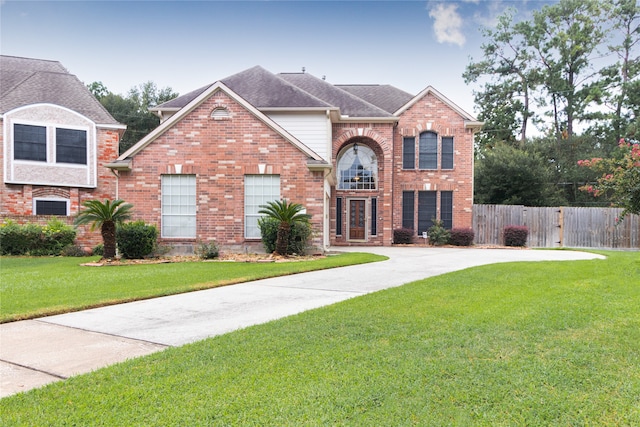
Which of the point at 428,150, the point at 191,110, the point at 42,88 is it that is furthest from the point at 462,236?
the point at 42,88

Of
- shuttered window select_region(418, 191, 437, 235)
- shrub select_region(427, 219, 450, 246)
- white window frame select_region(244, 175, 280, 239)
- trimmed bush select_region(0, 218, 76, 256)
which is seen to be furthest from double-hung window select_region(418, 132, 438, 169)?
trimmed bush select_region(0, 218, 76, 256)

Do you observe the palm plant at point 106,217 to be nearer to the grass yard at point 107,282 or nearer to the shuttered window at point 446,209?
the grass yard at point 107,282

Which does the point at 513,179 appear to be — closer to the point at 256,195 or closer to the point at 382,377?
the point at 256,195

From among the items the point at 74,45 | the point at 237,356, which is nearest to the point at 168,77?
the point at 74,45

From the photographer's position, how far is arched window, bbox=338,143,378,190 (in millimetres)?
23391

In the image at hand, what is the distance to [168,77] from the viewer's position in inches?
1670

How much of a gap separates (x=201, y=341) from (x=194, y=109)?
40.3ft

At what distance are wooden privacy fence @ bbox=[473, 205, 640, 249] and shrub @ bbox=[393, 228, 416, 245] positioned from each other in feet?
11.7

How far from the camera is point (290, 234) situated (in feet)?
48.3

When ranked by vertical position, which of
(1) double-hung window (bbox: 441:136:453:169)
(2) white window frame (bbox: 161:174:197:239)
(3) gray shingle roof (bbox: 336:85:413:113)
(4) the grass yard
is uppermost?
(3) gray shingle roof (bbox: 336:85:413:113)

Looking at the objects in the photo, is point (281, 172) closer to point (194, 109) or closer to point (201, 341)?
point (194, 109)

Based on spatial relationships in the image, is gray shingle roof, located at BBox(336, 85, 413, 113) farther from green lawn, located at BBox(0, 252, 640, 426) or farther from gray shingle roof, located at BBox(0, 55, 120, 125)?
green lawn, located at BBox(0, 252, 640, 426)

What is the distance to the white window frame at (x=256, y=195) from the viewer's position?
15641 mm

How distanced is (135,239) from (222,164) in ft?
12.4
